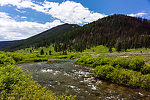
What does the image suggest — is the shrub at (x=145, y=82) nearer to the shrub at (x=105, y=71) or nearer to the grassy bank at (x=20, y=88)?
the shrub at (x=105, y=71)

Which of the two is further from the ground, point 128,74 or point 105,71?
point 128,74

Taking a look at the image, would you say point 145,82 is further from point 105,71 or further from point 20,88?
point 20,88

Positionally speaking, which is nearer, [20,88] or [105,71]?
[20,88]

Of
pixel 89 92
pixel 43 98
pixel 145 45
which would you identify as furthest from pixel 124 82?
pixel 145 45

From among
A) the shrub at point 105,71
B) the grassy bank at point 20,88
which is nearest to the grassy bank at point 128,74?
the shrub at point 105,71

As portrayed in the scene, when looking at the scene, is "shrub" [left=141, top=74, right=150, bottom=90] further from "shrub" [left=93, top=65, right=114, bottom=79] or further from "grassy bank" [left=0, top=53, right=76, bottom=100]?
"grassy bank" [left=0, top=53, right=76, bottom=100]

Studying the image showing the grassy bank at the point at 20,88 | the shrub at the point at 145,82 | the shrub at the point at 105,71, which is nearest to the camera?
the grassy bank at the point at 20,88

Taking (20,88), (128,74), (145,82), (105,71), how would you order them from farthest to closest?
(105,71), (128,74), (145,82), (20,88)

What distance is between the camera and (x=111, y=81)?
64.0 ft

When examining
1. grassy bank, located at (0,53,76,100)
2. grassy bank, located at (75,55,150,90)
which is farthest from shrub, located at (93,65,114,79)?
grassy bank, located at (0,53,76,100)

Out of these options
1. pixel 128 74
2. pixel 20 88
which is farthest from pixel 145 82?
pixel 20 88

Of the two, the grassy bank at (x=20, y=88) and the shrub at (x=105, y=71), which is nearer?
the grassy bank at (x=20, y=88)

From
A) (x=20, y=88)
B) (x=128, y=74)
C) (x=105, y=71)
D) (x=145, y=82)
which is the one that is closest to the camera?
(x=20, y=88)

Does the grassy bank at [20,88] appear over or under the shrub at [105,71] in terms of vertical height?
over
